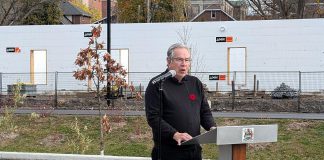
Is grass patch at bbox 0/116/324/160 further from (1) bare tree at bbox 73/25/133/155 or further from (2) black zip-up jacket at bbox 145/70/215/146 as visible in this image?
(2) black zip-up jacket at bbox 145/70/215/146

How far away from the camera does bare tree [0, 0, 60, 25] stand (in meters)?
41.5

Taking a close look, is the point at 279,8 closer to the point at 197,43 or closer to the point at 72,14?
the point at 197,43

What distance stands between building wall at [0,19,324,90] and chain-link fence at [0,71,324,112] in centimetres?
100

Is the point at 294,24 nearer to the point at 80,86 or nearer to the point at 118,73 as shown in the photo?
the point at 80,86

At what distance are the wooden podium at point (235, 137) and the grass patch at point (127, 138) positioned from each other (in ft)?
23.7

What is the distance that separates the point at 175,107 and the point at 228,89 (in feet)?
63.6

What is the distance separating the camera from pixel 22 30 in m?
27.9

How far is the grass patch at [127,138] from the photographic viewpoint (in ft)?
40.1

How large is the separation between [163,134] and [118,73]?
313 inches

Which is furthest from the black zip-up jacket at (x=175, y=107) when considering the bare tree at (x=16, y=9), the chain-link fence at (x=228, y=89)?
the bare tree at (x=16, y=9)

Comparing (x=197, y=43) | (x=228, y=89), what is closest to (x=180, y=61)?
(x=228, y=89)

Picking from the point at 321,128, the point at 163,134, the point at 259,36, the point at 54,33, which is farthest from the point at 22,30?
the point at 163,134

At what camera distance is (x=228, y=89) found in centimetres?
2428

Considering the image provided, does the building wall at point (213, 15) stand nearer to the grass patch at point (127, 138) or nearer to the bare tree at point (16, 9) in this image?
the bare tree at point (16, 9)
